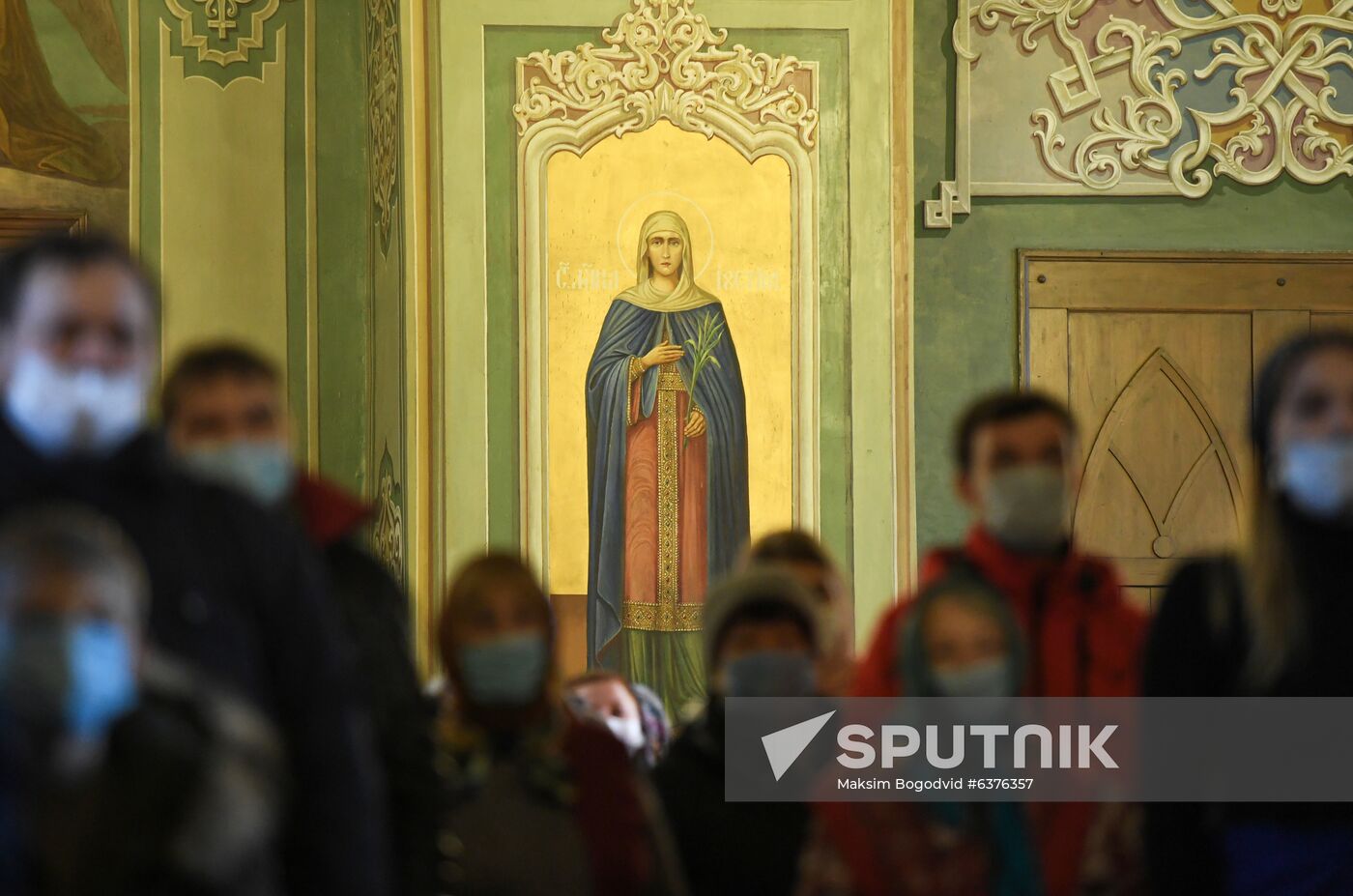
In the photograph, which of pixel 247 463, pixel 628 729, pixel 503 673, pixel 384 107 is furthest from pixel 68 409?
pixel 384 107

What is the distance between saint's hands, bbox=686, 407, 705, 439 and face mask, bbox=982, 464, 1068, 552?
4513mm

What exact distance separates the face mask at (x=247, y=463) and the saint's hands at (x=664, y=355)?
4.76 metres

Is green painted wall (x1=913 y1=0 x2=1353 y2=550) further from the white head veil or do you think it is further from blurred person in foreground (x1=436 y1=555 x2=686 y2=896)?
blurred person in foreground (x1=436 y1=555 x2=686 y2=896)

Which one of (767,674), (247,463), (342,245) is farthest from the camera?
(342,245)

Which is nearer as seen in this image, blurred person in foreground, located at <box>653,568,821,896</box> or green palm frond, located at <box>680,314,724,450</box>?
blurred person in foreground, located at <box>653,568,821,896</box>

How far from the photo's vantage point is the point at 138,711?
194cm

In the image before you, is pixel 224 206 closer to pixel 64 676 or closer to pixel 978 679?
pixel 978 679

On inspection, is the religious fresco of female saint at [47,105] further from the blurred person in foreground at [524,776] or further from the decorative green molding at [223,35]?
the blurred person in foreground at [524,776]

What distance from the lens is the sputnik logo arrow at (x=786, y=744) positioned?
10.6 feet

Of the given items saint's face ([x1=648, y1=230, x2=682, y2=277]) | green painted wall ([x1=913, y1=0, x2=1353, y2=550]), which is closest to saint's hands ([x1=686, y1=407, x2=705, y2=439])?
saint's face ([x1=648, y1=230, x2=682, y2=277])

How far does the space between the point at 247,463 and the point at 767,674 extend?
1.03m

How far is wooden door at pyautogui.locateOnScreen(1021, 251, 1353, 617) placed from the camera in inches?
330

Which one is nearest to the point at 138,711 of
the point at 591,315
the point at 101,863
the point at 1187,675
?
the point at 101,863

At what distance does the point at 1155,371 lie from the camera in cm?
842
